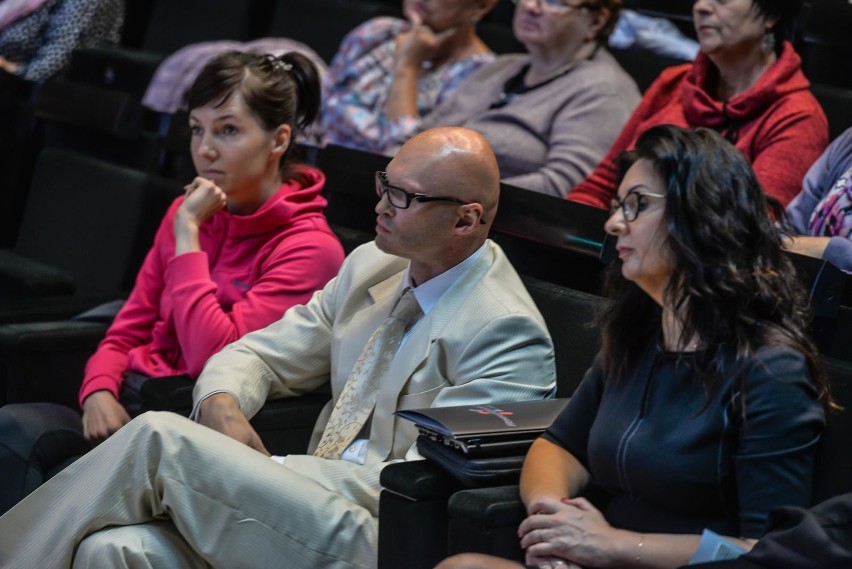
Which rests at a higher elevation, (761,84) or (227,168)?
(761,84)

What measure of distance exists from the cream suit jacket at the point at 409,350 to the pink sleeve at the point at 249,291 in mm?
117

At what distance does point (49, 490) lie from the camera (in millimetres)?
2203

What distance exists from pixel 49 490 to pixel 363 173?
1153 mm

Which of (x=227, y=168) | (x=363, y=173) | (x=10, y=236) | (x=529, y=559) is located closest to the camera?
(x=529, y=559)

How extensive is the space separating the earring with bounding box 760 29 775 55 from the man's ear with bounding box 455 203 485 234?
936 mm

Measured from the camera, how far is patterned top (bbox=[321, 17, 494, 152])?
12.5 feet

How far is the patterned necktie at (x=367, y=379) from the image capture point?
2.38 meters

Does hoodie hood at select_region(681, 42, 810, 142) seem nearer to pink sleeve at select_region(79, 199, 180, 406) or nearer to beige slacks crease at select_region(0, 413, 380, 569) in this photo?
pink sleeve at select_region(79, 199, 180, 406)

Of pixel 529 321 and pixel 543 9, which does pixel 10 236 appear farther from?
pixel 529 321

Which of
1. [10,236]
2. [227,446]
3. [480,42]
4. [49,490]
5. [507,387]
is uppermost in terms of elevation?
[480,42]

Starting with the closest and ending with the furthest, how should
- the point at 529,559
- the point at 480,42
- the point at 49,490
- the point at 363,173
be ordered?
the point at 529,559 → the point at 49,490 → the point at 363,173 → the point at 480,42

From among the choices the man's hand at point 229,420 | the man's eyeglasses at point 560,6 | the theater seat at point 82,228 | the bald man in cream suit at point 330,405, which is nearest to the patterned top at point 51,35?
the theater seat at point 82,228

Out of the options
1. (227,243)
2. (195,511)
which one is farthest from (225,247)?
(195,511)

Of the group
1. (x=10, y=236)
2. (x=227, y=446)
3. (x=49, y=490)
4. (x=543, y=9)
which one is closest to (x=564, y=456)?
(x=227, y=446)
